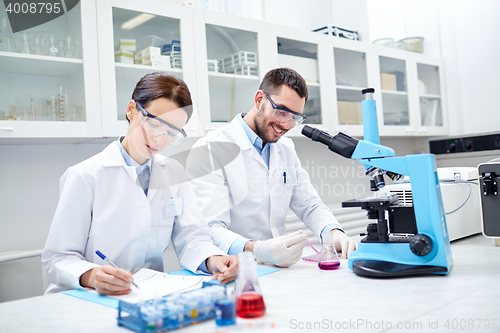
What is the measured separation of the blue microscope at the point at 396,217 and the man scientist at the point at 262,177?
13.9 inches

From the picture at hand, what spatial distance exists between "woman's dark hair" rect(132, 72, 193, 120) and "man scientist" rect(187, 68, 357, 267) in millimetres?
462

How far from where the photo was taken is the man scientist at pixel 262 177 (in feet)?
5.57

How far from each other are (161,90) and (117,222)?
473mm

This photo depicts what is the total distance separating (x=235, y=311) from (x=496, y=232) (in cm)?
116

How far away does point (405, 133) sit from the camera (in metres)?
3.42

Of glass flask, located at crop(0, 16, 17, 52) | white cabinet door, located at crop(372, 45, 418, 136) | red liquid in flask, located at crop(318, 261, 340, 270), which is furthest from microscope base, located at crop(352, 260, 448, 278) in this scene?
white cabinet door, located at crop(372, 45, 418, 136)

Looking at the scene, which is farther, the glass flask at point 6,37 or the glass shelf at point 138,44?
the glass shelf at point 138,44

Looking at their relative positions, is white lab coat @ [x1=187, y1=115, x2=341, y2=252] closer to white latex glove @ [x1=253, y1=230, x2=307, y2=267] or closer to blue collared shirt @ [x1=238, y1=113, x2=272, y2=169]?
blue collared shirt @ [x1=238, y1=113, x2=272, y2=169]

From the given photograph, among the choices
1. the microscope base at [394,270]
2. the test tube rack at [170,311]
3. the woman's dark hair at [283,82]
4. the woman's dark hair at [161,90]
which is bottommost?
the microscope base at [394,270]

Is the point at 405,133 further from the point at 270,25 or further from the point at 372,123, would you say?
the point at 372,123

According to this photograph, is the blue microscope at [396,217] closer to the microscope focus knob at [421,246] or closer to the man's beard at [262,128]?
the microscope focus knob at [421,246]

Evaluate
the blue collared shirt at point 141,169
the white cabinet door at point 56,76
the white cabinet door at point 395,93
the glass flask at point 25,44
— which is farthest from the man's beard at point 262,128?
the white cabinet door at point 395,93

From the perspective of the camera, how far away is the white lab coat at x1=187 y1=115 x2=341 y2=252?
1723 mm

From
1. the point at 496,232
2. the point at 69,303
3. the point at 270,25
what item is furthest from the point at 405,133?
the point at 69,303
